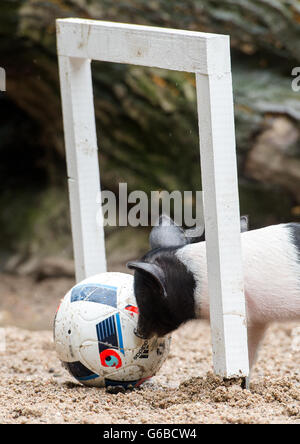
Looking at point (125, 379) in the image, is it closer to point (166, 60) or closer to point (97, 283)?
point (97, 283)

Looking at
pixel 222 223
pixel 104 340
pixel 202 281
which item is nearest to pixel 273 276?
pixel 202 281

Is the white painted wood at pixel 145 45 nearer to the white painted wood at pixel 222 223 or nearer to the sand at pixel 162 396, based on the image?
the white painted wood at pixel 222 223

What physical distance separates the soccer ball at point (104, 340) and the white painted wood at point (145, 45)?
3.73ft

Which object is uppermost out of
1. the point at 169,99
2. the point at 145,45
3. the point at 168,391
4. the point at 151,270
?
the point at 169,99

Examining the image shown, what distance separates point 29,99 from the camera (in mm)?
7160

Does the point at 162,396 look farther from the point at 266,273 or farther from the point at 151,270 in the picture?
the point at 266,273

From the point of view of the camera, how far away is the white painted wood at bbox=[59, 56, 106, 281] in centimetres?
416

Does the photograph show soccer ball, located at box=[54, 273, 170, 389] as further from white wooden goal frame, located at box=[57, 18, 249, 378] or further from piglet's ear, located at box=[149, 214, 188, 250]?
white wooden goal frame, located at box=[57, 18, 249, 378]

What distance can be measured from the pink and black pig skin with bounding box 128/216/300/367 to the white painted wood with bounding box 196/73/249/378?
254 millimetres

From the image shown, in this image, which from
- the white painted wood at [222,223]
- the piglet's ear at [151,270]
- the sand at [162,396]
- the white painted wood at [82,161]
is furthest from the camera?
the white painted wood at [82,161]

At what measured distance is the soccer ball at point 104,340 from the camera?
3.50 m

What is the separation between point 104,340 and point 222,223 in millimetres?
819

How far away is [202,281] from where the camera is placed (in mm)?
3582

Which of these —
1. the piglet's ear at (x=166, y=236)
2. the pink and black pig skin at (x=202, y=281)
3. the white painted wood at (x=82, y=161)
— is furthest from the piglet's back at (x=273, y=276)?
the white painted wood at (x=82, y=161)
